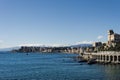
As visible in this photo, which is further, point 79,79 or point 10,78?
point 10,78

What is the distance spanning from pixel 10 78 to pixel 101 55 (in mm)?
75804

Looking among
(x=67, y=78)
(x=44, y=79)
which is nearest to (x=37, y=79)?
(x=44, y=79)

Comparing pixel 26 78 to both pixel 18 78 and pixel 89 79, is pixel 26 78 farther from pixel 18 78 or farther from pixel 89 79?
pixel 89 79

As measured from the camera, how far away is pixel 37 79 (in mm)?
86938

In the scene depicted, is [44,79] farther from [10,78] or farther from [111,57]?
[111,57]

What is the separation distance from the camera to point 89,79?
8419cm

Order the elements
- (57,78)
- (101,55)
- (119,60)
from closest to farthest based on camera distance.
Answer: (57,78)
(119,60)
(101,55)

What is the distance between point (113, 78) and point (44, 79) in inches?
721

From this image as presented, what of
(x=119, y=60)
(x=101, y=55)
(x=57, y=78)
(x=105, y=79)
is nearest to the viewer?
(x=105, y=79)

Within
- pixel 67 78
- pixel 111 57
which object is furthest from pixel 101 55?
pixel 67 78

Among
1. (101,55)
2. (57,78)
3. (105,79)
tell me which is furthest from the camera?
(101,55)

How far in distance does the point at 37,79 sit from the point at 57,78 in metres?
5.61

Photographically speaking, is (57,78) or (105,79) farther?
(57,78)

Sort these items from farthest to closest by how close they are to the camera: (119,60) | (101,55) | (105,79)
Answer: (101,55) → (119,60) → (105,79)
